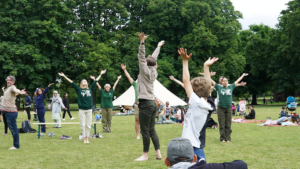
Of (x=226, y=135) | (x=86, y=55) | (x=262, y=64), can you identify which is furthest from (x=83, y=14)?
(x=226, y=135)

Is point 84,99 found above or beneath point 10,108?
above

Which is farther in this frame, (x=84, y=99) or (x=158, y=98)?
(x=158, y=98)

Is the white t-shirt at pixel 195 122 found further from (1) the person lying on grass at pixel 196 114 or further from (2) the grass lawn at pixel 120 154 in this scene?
(2) the grass lawn at pixel 120 154

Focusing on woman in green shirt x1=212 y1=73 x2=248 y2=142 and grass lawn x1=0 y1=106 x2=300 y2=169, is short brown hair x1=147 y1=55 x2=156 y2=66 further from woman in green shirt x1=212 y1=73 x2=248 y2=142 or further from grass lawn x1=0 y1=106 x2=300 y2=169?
woman in green shirt x1=212 y1=73 x2=248 y2=142

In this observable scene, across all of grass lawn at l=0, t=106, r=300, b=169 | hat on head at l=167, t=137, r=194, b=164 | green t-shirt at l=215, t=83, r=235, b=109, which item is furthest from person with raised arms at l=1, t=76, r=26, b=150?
hat on head at l=167, t=137, r=194, b=164

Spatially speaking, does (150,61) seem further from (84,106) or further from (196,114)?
(84,106)

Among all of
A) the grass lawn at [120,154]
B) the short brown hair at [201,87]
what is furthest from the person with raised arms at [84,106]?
the short brown hair at [201,87]

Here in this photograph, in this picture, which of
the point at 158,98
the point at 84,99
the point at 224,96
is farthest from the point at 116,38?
the point at 224,96

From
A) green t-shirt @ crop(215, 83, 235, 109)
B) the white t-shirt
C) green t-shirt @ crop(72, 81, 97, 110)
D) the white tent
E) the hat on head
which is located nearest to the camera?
the hat on head

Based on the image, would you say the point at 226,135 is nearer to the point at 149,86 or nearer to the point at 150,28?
the point at 149,86

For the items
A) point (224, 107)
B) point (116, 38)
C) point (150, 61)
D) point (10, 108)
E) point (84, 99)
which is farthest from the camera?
point (116, 38)

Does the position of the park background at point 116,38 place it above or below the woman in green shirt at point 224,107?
above

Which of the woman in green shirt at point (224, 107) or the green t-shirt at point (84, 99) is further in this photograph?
the green t-shirt at point (84, 99)

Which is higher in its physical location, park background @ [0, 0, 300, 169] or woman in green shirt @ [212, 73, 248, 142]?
park background @ [0, 0, 300, 169]
